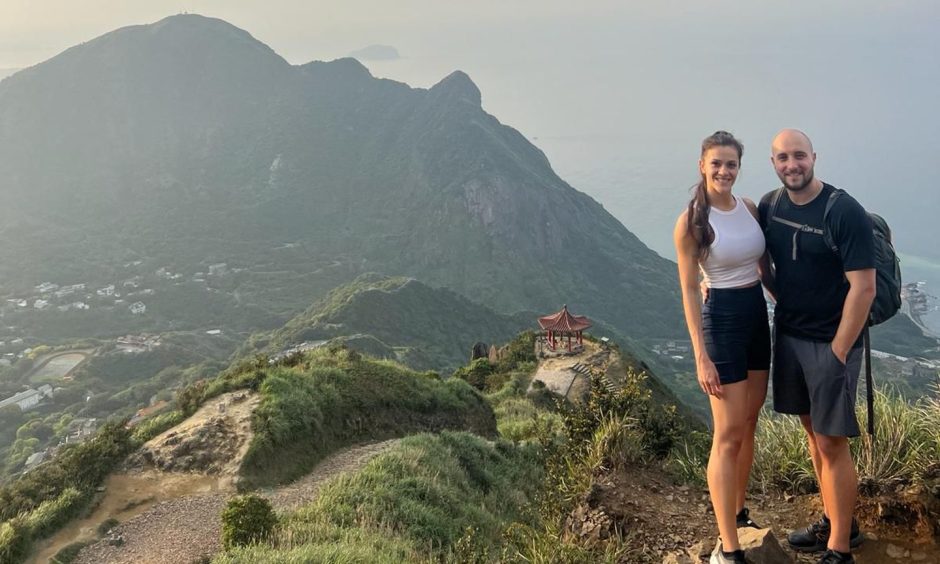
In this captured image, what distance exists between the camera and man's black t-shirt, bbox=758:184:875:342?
9.07 feet

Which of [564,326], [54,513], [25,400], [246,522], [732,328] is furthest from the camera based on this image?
[25,400]

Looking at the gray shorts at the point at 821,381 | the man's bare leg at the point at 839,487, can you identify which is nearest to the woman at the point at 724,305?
the gray shorts at the point at 821,381

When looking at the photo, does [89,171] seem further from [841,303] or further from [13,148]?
[841,303]

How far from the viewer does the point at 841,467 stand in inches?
120

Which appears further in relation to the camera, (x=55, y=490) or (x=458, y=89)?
(x=458, y=89)

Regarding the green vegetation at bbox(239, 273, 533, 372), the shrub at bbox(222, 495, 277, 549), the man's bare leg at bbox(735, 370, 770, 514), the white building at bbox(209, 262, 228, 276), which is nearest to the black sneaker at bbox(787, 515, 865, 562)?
the man's bare leg at bbox(735, 370, 770, 514)

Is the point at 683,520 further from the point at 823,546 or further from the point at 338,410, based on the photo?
the point at 338,410

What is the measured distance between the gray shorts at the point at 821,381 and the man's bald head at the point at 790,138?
39.8 inches

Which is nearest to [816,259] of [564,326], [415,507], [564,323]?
[415,507]

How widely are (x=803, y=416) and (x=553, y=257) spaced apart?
5253 inches

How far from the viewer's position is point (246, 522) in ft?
19.4

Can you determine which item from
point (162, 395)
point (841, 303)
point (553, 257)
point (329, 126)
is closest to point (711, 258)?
point (841, 303)

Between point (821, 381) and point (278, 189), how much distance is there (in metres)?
156

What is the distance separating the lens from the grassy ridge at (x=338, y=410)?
31.9ft
